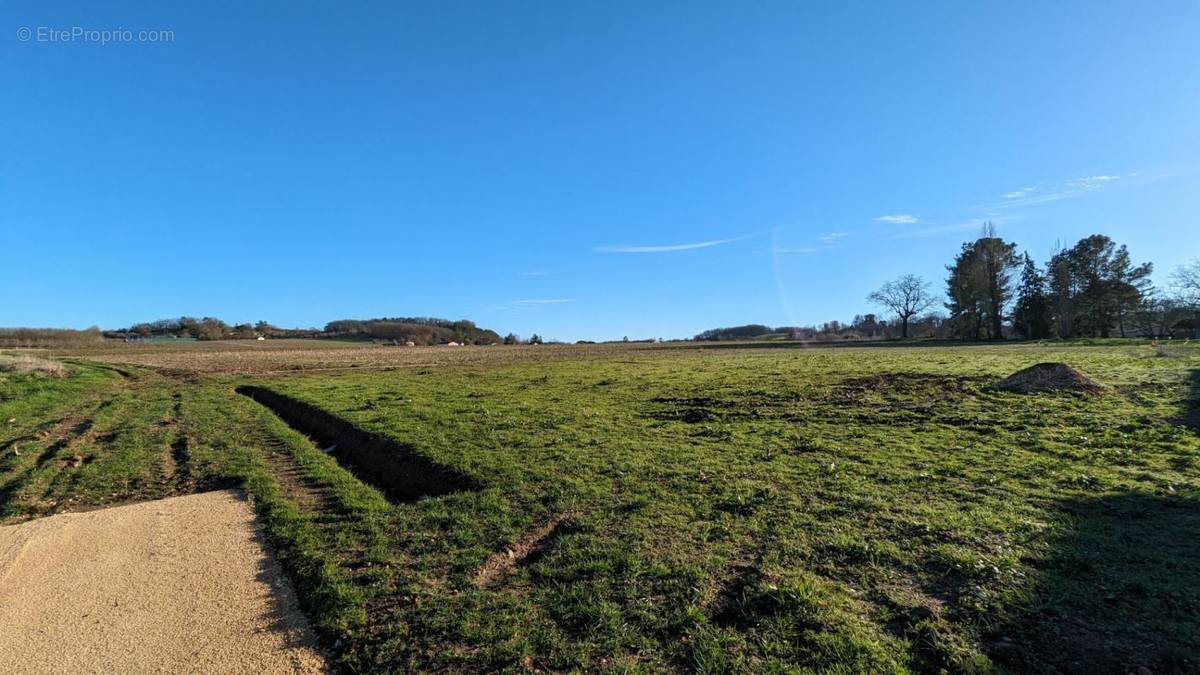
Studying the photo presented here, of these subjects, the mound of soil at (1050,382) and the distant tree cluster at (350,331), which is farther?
the distant tree cluster at (350,331)

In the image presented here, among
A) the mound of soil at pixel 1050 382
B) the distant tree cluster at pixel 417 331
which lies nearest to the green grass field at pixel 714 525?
the mound of soil at pixel 1050 382

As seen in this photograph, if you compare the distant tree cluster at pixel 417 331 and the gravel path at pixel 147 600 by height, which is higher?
the distant tree cluster at pixel 417 331

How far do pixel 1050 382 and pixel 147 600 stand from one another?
21.9 metres

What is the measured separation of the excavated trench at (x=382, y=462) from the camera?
27.9 feet

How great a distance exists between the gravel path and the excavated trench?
2.41 meters

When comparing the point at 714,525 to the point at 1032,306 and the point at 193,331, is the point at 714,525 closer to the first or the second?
the point at 1032,306

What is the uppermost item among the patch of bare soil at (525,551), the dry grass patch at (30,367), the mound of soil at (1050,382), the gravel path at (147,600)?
the dry grass patch at (30,367)

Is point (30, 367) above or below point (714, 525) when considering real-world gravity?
above

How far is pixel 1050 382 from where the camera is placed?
16.4m

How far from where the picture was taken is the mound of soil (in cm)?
1583

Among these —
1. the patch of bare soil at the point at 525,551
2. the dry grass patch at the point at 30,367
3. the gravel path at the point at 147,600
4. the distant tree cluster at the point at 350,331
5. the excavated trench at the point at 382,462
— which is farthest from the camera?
the distant tree cluster at the point at 350,331

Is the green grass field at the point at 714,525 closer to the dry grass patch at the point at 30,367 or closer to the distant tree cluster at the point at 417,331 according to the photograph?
the dry grass patch at the point at 30,367

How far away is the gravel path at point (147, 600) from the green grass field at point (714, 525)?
371 mm

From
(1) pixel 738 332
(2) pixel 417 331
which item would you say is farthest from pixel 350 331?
(1) pixel 738 332
